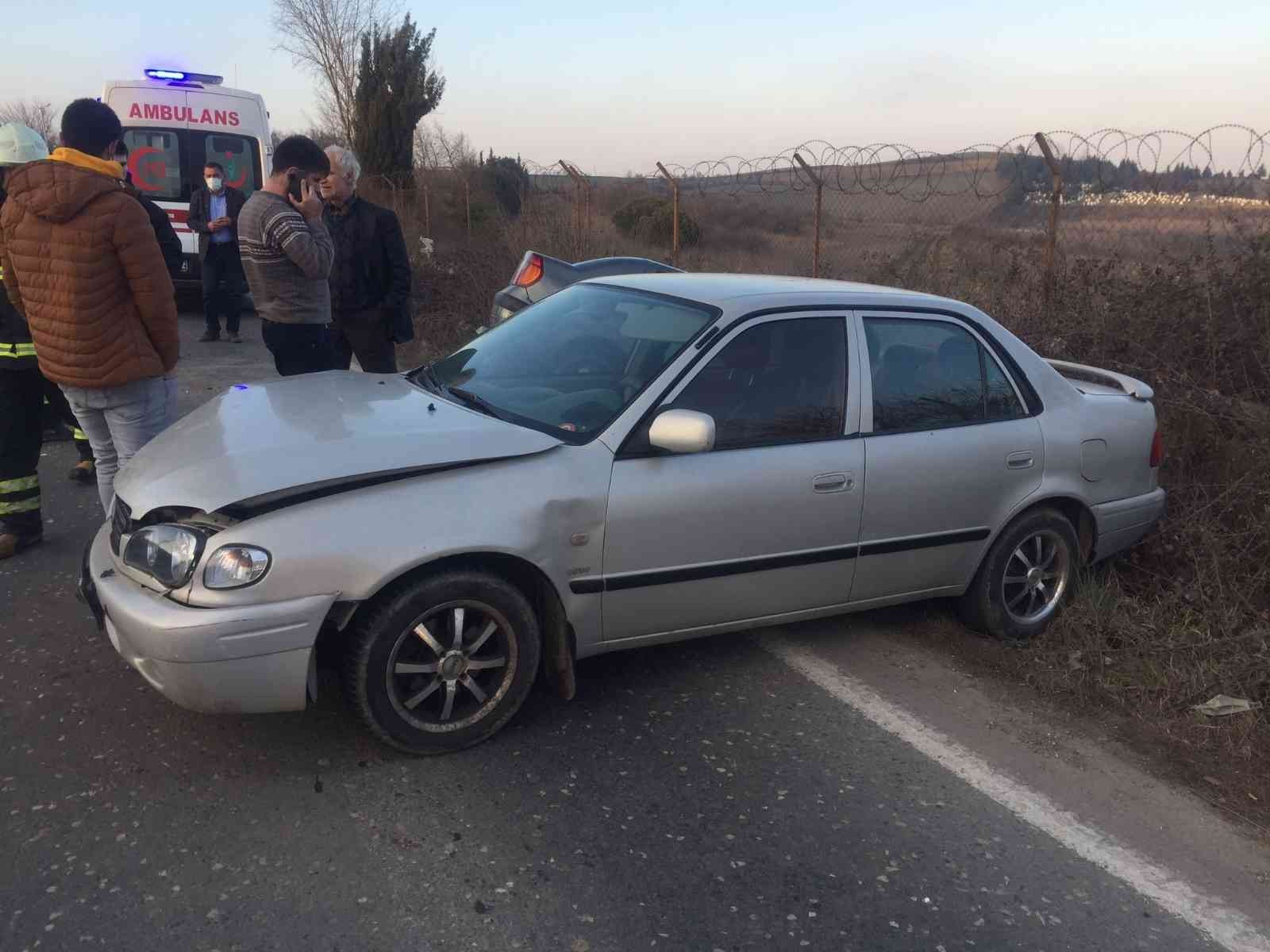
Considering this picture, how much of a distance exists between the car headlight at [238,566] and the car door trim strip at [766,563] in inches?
39.5

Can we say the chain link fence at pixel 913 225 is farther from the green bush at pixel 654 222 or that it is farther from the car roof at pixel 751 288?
the car roof at pixel 751 288

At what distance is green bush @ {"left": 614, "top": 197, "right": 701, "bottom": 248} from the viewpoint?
13070 millimetres

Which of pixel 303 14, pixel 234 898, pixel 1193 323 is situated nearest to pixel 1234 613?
pixel 1193 323

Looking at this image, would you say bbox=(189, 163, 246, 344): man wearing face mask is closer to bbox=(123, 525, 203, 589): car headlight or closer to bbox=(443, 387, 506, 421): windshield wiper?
bbox=(443, 387, 506, 421): windshield wiper

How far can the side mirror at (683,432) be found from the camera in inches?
138

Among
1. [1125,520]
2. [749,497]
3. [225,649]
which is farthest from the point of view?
[1125,520]

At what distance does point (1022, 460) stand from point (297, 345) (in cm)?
365

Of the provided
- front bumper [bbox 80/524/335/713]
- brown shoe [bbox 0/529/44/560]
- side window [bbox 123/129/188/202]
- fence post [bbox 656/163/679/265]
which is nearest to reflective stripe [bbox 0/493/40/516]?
brown shoe [bbox 0/529/44/560]

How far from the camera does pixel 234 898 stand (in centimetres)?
271

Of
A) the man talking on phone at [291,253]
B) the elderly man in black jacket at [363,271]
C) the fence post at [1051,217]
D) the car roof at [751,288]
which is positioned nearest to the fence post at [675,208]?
the fence post at [1051,217]

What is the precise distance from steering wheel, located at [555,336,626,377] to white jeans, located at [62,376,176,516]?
195 centimetres

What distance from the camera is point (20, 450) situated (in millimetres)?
5168

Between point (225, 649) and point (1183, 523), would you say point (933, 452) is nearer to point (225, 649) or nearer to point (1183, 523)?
point (1183, 523)

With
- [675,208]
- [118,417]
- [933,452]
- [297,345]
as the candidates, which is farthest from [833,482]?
[675,208]
